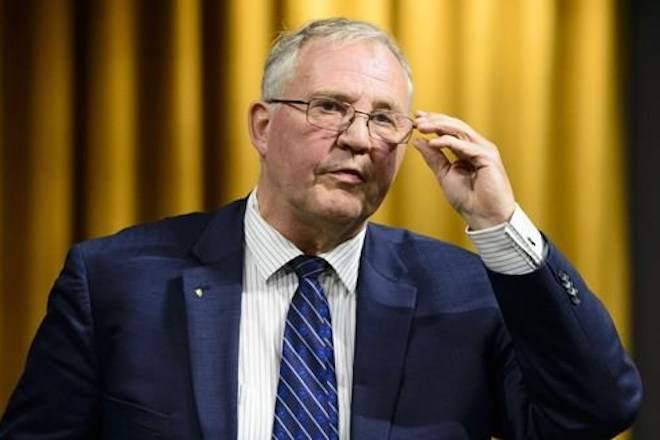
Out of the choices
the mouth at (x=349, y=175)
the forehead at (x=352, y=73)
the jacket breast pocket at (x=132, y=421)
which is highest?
the forehead at (x=352, y=73)

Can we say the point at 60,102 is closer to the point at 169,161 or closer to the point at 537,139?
the point at 169,161

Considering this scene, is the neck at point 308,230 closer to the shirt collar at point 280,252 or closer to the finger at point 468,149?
the shirt collar at point 280,252

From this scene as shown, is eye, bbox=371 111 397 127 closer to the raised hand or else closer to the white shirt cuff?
the raised hand

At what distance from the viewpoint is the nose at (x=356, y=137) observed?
154 cm

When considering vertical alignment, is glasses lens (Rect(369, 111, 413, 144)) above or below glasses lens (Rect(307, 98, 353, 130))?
below

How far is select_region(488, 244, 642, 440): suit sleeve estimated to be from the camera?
148 cm

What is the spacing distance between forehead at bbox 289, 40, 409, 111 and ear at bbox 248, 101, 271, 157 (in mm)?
71

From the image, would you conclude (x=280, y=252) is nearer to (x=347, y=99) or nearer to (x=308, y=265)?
(x=308, y=265)

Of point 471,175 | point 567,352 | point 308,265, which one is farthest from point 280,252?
point 567,352

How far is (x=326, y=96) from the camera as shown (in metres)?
1.58

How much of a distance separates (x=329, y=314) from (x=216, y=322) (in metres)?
0.15

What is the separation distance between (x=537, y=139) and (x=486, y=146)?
0.68 metres

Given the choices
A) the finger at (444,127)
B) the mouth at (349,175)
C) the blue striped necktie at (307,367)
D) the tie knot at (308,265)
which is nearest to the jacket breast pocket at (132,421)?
the blue striped necktie at (307,367)

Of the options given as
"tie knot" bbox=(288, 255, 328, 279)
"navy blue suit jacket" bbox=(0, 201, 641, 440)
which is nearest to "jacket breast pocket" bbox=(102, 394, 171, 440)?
"navy blue suit jacket" bbox=(0, 201, 641, 440)
